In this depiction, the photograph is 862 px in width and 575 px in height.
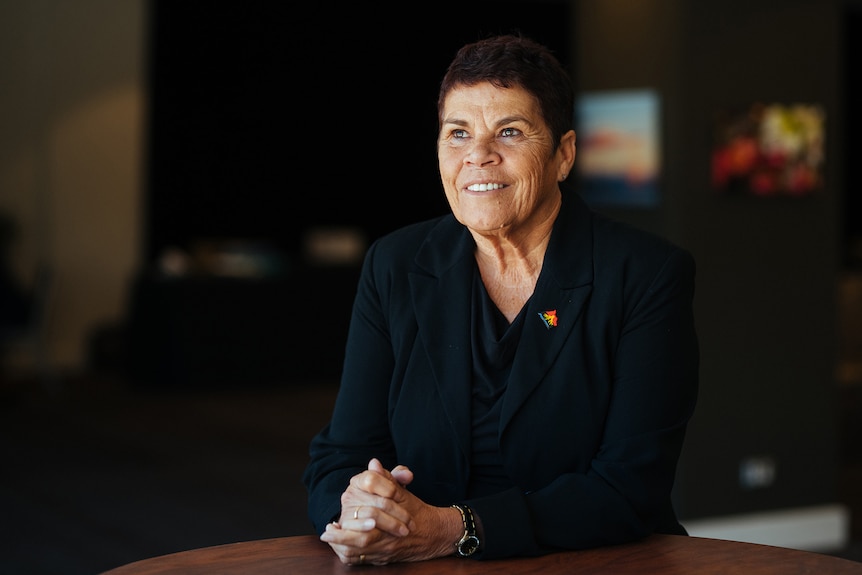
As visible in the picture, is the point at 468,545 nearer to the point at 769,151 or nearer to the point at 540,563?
the point at 540,563

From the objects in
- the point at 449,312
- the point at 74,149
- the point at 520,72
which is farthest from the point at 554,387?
the point at 74,149

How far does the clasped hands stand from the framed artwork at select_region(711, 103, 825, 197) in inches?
136

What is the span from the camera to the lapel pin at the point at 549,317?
2.13 metres

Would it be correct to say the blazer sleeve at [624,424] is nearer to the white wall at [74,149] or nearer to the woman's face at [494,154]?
the woman's face at [494,154]

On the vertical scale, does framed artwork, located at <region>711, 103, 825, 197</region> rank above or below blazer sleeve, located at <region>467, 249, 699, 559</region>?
above

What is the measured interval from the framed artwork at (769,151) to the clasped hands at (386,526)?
3.46 meters

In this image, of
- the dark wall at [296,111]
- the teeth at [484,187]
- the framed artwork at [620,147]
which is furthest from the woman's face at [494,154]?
the dark wall at [296,111]

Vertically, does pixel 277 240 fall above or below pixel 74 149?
below

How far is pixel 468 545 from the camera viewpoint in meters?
1.91

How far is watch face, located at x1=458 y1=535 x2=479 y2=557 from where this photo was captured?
6.25ft

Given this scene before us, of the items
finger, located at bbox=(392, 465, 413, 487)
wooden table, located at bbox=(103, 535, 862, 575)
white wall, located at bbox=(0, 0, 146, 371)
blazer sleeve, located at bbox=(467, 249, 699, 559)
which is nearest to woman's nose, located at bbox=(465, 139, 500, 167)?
blazer sleeve, located at bbox=(467, 249, 699, 559)

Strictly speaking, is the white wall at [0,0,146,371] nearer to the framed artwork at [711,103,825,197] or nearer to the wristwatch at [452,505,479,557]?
the framed artwork at [711,103,825,197]

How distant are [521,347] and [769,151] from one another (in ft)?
11.2

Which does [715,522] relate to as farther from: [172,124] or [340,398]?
[172,124]
